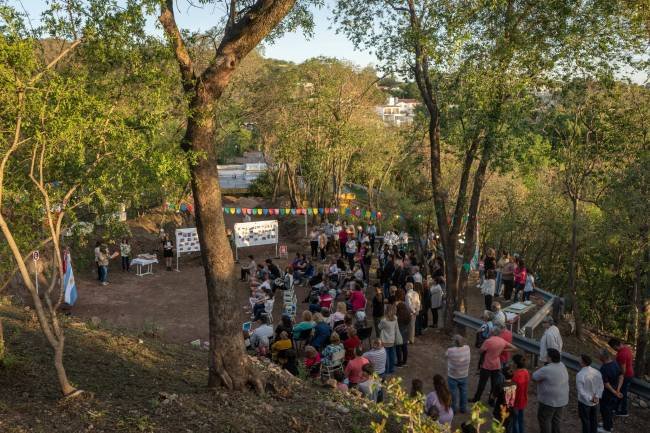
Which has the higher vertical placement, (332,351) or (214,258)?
(214,258)

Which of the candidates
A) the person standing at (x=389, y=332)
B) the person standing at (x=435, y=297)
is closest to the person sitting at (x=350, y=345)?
the person standing at (x=389, y=332)

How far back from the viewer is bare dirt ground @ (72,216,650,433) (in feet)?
33.9

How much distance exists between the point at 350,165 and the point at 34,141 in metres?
26.7

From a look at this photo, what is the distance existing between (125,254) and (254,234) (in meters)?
5.00

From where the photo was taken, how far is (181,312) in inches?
633

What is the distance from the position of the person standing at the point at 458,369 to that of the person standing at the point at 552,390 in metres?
1.25

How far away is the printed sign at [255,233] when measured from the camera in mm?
21578

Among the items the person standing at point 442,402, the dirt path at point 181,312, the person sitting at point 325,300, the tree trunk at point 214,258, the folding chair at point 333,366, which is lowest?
the dirt path at point 181,312

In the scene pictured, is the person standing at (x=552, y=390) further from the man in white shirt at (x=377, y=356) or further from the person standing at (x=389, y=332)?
the person standing at (x=389, y=332)

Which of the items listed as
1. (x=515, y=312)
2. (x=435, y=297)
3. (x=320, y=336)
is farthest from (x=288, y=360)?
(x=515, y=312)

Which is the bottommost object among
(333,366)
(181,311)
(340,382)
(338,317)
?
(181,311)

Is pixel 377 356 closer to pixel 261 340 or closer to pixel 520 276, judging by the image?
pixel 261 340

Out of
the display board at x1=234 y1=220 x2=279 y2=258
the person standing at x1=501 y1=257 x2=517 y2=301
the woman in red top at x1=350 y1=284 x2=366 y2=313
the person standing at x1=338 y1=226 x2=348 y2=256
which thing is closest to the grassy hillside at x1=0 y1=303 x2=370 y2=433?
the woman in red top at x1=350 y1=284 x2=366 y2=313

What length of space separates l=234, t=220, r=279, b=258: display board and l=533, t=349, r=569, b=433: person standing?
49.2ft
